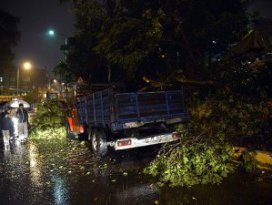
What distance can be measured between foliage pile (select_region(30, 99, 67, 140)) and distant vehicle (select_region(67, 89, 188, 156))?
962 cm

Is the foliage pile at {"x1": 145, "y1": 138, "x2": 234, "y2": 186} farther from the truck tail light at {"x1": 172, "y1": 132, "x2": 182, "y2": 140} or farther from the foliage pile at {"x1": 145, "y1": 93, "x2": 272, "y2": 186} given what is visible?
the truck tail light at {"x1": 172, "y1": 132, "x2": 182, "y2": 140}

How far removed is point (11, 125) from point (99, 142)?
8.21 meters

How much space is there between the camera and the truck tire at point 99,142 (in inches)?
454

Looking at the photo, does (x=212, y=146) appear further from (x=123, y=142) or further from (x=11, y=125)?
(x=11, y=125)

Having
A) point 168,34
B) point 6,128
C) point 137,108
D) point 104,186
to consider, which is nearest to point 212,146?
point 104,186

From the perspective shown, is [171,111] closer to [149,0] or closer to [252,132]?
[252,132]

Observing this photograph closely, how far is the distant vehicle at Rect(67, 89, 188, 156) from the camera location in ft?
33.8

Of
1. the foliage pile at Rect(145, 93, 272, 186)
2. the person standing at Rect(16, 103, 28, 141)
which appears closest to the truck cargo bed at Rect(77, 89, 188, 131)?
the foliage pile at Rect(145, 93, 272, 186)

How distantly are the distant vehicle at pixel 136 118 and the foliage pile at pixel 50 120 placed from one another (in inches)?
379

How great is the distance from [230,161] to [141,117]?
10.2 feet

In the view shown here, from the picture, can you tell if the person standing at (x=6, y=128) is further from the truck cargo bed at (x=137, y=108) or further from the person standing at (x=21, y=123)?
the truck cargo bed at (x=137, y=108)

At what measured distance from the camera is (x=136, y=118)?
1050 cm

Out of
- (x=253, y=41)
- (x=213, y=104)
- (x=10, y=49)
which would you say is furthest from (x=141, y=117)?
(x=10, y=49)

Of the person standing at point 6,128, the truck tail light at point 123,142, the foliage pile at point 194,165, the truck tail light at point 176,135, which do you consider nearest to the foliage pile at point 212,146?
the foliage pile at point 194,165
